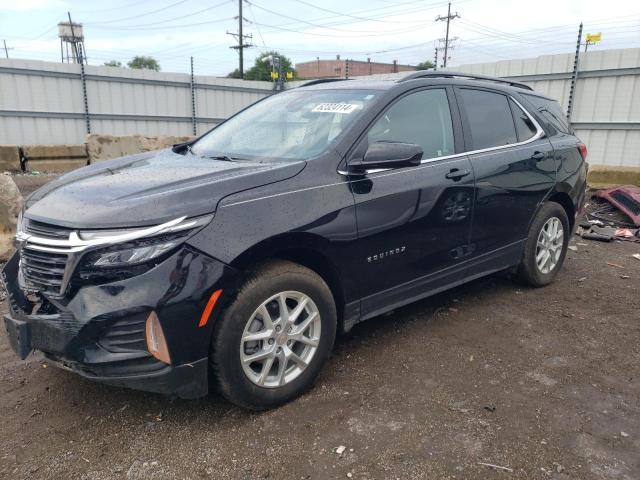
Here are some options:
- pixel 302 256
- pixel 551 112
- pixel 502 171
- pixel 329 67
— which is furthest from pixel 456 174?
pixel 329 67

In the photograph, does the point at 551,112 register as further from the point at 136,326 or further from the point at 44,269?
the point at 44,269

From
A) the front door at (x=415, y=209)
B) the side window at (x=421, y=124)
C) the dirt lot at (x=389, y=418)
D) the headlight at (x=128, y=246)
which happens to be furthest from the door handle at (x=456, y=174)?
the headlight at (x=128, y=246)

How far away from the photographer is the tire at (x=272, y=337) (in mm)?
2455

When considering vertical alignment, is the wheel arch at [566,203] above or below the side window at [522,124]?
below

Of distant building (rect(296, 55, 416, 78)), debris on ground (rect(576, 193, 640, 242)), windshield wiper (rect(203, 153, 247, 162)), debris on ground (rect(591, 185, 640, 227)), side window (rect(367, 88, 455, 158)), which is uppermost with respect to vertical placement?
distant building (rect(296, 55, 416, 78))

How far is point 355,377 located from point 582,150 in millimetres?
3364

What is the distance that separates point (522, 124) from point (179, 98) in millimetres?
13832

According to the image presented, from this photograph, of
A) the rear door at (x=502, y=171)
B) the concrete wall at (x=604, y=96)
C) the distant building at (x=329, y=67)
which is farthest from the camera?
the distant building at (x=329, y=67)

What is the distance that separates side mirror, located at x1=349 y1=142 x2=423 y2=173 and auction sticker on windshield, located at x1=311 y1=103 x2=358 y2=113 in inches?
15.8

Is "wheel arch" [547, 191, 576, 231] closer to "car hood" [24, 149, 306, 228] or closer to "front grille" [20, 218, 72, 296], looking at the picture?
"car hood" [24, 149, 306, 228]

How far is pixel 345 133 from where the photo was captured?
2.99m

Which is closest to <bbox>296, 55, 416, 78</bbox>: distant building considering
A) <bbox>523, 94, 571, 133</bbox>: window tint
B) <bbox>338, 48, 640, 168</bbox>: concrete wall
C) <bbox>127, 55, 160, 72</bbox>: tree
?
<bbox>127, 55, 160, 72</bbox>: tree

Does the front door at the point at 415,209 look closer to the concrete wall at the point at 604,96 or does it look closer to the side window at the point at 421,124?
the side window at the point at 421,124

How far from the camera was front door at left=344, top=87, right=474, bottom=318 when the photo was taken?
9.87 ft
